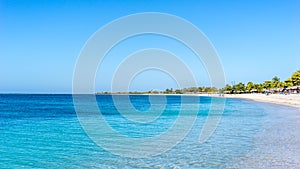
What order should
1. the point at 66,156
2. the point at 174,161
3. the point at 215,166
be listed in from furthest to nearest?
1. the point at 66,156
2. the point at 174,161
3. the point at 215,166

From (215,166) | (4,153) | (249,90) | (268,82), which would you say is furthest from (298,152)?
(249,90)

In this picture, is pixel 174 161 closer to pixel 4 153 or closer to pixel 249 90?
pixel 4 153

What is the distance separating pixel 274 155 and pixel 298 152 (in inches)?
49.5

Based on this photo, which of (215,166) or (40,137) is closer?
(215,166)

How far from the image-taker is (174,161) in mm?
10031

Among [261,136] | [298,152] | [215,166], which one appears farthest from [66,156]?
A: [261,136]

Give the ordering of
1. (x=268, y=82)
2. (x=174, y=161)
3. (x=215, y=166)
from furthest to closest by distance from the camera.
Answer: (x=268, y=82), (x=174, y=161), (x=215, y=166)

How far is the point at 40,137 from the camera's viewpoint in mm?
15789

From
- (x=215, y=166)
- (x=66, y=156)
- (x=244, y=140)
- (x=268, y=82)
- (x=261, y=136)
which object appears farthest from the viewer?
(x=268, y=82)

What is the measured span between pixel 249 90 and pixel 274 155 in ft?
470

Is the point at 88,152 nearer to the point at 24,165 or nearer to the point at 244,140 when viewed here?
the point at 24,165

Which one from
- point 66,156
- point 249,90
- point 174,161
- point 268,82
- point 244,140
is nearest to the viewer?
point 174,161

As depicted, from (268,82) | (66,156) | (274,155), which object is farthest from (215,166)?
(268,82)

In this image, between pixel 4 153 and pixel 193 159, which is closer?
pixel 193 159
